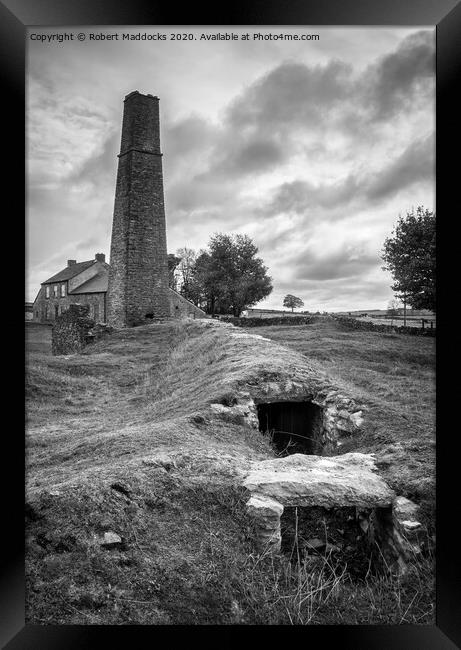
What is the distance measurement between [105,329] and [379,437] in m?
12.9

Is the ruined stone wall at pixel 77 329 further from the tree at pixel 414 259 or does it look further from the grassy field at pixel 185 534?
the tree at pixel 414 259

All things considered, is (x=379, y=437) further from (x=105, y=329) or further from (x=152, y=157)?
(x=152, y=157)

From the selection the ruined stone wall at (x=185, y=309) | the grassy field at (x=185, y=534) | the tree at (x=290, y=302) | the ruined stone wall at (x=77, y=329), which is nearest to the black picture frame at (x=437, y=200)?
the grassy field at (x=185, y=534)

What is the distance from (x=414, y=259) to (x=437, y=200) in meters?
2.69

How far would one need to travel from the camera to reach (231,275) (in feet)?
78.3

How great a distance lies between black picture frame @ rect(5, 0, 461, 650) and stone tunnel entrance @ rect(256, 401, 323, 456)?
95.9 inches

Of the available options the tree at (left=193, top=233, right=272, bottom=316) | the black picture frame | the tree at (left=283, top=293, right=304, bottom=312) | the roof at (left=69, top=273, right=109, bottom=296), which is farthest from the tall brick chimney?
the black picture frame

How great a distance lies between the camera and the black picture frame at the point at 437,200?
3.27 metres

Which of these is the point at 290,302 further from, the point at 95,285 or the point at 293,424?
the point at 95,285

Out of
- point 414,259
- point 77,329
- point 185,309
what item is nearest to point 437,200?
point 414,259

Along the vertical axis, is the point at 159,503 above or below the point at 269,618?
above
